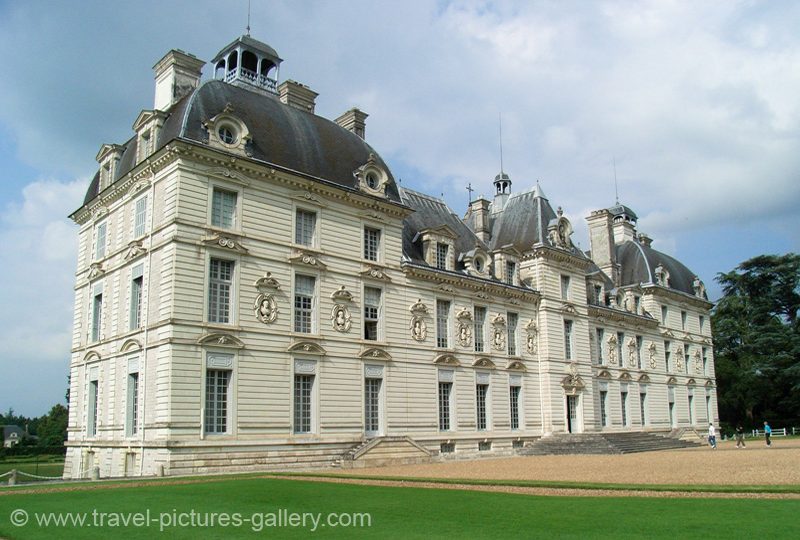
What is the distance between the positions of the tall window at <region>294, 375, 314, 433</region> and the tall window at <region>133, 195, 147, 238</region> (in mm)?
7634

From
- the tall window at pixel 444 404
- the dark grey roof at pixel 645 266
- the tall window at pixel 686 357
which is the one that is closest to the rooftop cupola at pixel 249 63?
the tall window at pixel 444 404

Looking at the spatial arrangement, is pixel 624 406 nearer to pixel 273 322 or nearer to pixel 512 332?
pixel 512 332

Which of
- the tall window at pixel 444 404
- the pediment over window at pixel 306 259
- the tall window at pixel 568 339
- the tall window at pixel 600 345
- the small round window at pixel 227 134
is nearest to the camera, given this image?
the small round window at pixel 227 134

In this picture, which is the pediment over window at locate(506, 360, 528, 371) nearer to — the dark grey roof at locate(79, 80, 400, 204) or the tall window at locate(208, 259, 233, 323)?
the dark grey roof at locate(79, 80, 400, 204)

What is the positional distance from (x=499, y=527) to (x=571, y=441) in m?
25.4

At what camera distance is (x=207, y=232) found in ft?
77.3

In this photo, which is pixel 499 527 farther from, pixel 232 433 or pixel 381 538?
pixel 232 433

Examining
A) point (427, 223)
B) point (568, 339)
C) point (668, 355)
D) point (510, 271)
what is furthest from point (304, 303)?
point (668, 355)

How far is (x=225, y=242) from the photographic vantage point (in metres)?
23.8

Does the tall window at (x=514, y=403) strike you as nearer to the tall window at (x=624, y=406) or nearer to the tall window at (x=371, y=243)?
the tall window at (x=371, y=243)

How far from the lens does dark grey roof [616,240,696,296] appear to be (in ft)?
162

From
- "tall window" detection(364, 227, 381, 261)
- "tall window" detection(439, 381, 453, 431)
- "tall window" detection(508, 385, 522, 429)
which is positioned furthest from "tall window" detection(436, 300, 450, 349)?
"tall window" detection(508, 385, 522, 429)

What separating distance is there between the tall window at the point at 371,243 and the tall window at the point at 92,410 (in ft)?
37.8

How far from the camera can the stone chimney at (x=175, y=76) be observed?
1098 inches
